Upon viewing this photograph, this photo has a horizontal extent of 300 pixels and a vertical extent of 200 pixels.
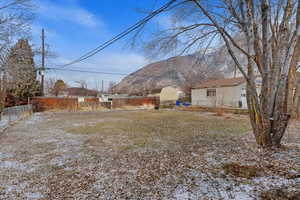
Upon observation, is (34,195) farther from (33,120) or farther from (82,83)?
(82,83)

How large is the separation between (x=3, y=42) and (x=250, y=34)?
883 centimetres

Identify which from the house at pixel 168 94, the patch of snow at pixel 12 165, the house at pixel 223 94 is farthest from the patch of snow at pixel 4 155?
the house at pixel 168 94

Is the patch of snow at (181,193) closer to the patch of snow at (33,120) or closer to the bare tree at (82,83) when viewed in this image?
the patch of snow at (33,120)

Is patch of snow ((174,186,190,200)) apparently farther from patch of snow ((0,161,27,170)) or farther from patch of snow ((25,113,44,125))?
patch of snow ((25,113,44,125))

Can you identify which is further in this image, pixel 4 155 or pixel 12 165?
pixel 4 155

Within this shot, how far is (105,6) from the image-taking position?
7.34m

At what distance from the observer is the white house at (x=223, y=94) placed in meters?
16.6

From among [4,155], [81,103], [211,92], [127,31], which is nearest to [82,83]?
[81,103]

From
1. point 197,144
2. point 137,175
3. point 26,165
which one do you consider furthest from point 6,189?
point 197,144

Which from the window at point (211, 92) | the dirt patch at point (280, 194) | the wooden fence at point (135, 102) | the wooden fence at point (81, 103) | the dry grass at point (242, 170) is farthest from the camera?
the window at point (211, 92)

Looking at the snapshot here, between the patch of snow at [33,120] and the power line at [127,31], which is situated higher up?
the power line at [127,31]

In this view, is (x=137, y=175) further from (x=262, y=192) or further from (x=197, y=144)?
(x=197, y=144)

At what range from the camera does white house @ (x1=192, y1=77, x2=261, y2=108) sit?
16.6m

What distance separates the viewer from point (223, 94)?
17.8 m
